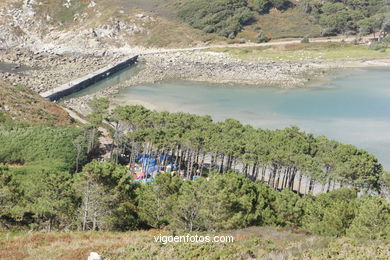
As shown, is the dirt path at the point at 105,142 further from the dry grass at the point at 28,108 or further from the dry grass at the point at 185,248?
the dry grass at the point at 185,248

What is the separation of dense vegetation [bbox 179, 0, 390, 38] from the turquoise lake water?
64351 millimetres

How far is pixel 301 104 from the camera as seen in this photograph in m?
83.5

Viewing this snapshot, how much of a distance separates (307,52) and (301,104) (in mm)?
65700

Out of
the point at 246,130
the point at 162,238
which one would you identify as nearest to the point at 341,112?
the point at 246,130

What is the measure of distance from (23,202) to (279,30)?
504ft

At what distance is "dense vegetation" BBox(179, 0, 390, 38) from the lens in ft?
532

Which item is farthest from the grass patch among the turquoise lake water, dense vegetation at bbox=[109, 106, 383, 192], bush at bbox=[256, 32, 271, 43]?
dense vegetation at bbox=[109, 106, 383, 192]

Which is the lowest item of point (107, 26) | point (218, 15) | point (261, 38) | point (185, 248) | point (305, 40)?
point (185, 248)

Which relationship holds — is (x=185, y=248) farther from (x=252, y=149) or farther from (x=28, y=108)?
(x=28, y=108)

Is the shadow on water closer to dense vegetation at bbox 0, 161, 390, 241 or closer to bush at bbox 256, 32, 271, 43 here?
bush at bbox 256, 32, 271, 43

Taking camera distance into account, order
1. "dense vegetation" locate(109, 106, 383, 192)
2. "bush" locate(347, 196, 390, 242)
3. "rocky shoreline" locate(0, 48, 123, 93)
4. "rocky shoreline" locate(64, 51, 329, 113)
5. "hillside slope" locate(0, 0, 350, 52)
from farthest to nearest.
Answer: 1. "hillside slope" locate(0, 0, 350, 52)
2. "rocky shoreline" locate(64, 51, 329, 113)
3. "rocky shoreline" locate(0, 48, 123, 93)
4. "dense vegetation" locate(109, 106, 383, 192)
5. "bush" locate(347, 196, 390, 242)

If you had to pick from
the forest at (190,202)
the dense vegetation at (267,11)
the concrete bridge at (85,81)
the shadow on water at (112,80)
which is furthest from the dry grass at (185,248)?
the dense vegetation at (267,11)

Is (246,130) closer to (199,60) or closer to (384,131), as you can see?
(384,131)

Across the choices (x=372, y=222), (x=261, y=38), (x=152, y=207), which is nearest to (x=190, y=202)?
(x=152, y=207)
